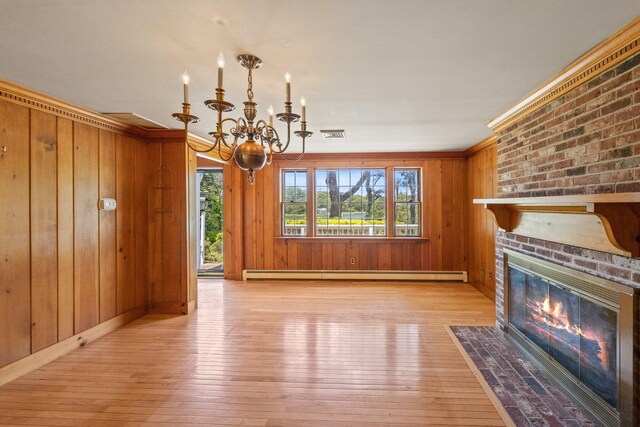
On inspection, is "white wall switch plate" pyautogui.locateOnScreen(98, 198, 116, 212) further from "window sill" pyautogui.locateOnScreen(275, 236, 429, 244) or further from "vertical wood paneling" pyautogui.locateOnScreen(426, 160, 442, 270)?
"vertical wood paneling" pyautogui.locateOnScreen(426, 160, 442, 270)

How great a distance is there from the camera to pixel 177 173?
156 inches

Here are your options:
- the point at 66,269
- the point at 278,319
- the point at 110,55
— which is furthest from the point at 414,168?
the point at 66,269

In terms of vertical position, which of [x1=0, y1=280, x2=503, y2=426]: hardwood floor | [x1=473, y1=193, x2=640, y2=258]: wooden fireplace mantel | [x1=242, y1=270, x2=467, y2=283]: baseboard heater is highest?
[x1=473, y1=193, x2=640, y2=258]: wooden fireplace mantel

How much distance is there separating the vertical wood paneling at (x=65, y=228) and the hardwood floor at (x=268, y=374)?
1.30ft

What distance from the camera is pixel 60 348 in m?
2.86

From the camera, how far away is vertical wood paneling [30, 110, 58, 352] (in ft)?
8.55

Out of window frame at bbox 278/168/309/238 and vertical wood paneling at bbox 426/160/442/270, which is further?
window frame at bbox 278/168/309/238

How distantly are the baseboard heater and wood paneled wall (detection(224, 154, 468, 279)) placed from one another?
0.09 m

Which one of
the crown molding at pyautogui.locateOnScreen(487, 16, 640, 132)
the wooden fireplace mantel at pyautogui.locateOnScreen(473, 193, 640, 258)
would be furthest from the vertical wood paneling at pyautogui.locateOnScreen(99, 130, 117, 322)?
the crown molding at pyautogui.locateOnScreen(487, 16, 640, 132)

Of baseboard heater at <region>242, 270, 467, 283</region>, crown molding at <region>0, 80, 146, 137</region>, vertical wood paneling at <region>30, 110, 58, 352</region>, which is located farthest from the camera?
baseboard heater at <region>242, 270, 467, 283</region>

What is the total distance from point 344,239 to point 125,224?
3.54m

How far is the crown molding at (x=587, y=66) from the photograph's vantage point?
165cm

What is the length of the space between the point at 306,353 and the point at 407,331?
1193 millimetres

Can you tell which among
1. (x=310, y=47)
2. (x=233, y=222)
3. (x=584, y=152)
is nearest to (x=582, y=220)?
(x=584, y=152)
